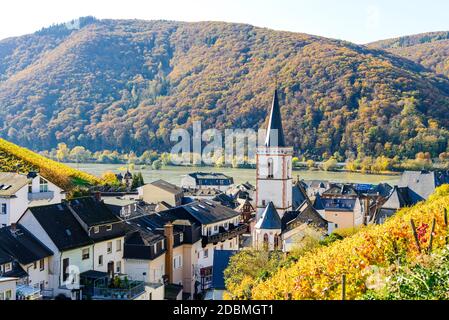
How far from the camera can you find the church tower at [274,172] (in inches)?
1740

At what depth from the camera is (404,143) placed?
102562mm

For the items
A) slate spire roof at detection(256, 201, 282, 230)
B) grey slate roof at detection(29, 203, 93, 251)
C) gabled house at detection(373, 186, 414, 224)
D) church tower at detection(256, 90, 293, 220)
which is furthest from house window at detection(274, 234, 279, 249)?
grey slate roof at detection(29, 203, 93, 251)

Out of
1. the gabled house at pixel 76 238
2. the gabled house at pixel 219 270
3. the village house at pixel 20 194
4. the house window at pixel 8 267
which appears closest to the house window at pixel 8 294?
the house window at pixel 8 267

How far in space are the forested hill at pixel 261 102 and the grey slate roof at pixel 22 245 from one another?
8728 centimetres

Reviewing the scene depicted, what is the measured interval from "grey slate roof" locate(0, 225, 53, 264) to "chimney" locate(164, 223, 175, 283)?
652cm

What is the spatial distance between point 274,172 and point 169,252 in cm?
1896

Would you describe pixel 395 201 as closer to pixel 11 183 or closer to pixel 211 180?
pixel 11 183

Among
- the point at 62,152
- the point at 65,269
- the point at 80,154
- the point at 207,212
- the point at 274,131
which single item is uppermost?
the point at 274,131

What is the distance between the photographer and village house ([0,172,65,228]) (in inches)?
1033

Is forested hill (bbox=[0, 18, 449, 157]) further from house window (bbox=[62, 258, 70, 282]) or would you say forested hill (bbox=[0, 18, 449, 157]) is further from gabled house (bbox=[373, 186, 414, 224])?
house window (bbox=[62, 258, 70, 282])

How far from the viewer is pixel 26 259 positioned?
19797 millimetres

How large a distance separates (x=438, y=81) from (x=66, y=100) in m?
99.7

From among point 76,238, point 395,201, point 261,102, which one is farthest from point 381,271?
point 261,102
